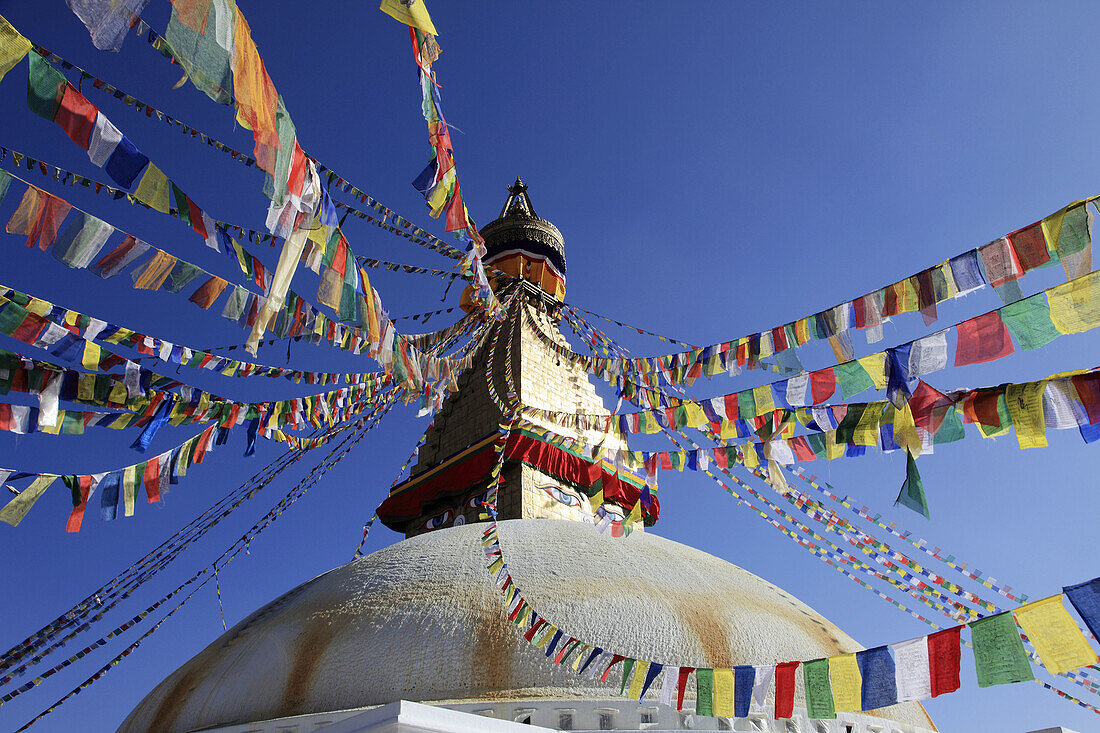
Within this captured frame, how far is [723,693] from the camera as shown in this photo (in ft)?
12.4

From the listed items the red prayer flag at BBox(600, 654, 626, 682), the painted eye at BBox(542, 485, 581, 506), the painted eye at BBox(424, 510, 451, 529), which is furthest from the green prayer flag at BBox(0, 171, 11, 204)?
the painted eye at BBox(424, 510, 451, 529)

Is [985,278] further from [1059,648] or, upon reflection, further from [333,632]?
[333,632]

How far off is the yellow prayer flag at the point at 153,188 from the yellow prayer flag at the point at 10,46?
79cm

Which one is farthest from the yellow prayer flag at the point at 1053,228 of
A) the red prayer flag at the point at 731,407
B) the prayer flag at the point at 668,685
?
the prayer flag at the point at 668,685

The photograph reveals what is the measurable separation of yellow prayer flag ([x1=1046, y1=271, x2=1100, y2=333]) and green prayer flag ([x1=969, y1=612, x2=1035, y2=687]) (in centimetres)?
146

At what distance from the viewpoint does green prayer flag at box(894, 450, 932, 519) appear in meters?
3.65

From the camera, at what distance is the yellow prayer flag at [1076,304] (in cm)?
342

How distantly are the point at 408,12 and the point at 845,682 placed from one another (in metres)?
3.67

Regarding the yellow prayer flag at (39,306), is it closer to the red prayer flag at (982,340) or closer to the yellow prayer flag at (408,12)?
the yellow prayer flag at (408,12)

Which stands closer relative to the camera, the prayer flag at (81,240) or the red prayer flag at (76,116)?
the red prayer flag at (76,116)

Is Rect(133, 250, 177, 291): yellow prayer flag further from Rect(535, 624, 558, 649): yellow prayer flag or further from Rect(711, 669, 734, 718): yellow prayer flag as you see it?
Rect(711, 669, 734, 718): yellow prayer flag

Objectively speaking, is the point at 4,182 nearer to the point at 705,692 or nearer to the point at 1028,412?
the point at 705,692

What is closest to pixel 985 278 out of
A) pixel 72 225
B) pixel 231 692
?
pixel 72 225

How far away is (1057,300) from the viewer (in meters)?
3.50
